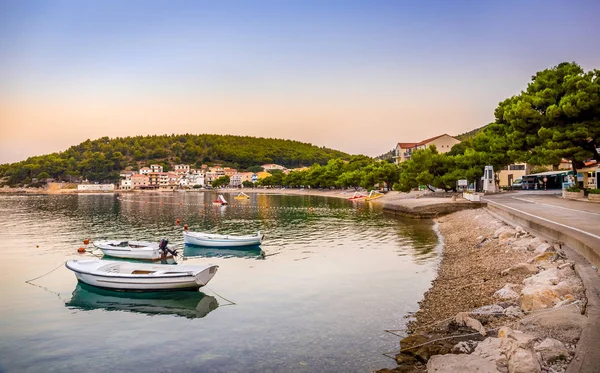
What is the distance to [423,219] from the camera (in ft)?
172

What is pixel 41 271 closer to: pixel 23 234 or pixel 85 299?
pixel 85 299

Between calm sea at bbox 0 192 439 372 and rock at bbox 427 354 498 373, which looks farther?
calm sea at bbox 0 192 439 372

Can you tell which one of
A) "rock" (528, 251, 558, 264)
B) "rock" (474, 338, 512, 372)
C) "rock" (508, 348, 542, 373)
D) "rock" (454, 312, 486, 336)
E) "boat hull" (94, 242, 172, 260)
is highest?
"rock" (528, 251, 558, 264)

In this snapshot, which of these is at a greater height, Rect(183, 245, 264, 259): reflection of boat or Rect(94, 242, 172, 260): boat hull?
Rect(94, 242, 172, 260): boat hull

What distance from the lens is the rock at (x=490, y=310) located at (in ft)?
42.8

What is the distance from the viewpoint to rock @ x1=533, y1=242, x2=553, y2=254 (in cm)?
1916

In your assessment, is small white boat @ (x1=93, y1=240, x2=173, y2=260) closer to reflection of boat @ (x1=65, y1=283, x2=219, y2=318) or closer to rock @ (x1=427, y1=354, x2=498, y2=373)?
reflection of boat @ (x1=65, y1=283, x2=219, y2=318)

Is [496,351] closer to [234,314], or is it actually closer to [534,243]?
[234,314]

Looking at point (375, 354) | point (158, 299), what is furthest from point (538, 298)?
point (158, 299)

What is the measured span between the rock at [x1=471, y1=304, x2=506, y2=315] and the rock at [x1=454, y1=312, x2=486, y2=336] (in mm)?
875

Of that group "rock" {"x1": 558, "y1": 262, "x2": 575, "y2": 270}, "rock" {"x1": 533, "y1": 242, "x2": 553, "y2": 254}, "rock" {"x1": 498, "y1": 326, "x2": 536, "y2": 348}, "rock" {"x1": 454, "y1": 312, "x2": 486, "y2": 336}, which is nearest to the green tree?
"rock" {"x1": 533, "y1": 242, "x2": 553, "y2": 254}

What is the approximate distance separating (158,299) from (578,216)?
967 inches

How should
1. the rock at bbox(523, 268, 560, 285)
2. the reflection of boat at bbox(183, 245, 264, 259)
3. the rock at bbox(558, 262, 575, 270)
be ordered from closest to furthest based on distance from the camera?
the rock at bbox(523, 268, 560, 285) → the rock at bbox(558, 262, 575, 270) → the reflection of boat at bbox(183, 245, 264, 259)

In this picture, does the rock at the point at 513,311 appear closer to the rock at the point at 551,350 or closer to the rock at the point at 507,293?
the rock at the point at 507,293
